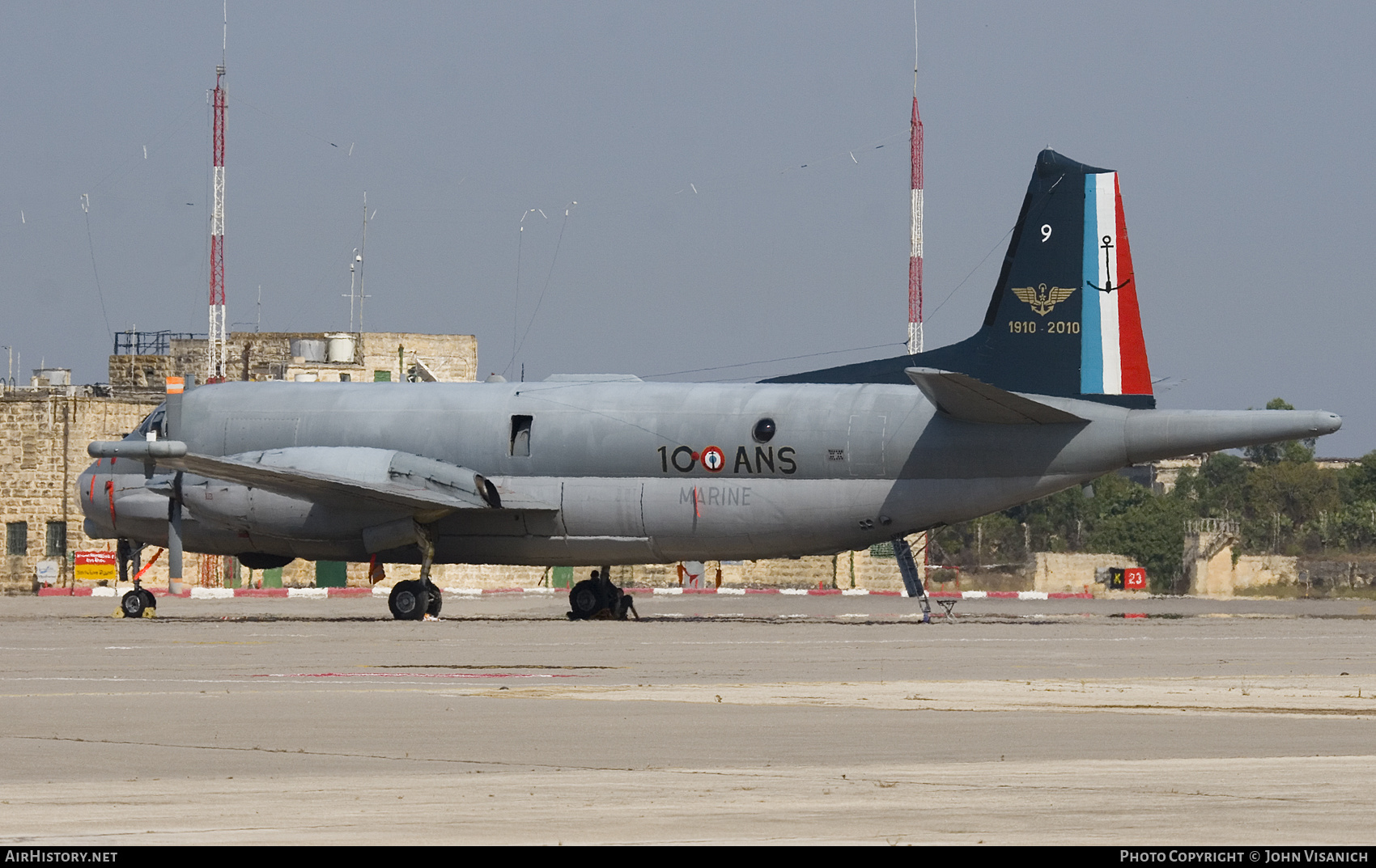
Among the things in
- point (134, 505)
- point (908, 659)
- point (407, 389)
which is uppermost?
point (407, 389)

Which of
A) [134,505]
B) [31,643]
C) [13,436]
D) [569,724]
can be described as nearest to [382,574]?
[134,505]

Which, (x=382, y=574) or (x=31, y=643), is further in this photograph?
(x=382, y=574)

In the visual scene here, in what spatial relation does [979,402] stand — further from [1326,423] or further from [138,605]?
[138,605]

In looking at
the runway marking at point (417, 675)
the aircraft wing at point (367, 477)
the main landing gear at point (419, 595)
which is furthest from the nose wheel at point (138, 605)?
the runway marking at point (417, 675)

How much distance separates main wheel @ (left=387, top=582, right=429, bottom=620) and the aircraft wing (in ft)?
5.74

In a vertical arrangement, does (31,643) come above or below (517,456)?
below

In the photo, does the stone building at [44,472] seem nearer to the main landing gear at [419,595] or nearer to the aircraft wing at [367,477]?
the aircraft wing at [367,477]

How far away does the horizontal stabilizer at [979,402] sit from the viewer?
34.4 m

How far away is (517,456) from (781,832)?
29.5m

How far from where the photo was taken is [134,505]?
135 feet

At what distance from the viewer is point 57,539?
219 ft

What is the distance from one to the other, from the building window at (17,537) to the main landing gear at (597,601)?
34.1m

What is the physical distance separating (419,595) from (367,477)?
2757 mm
